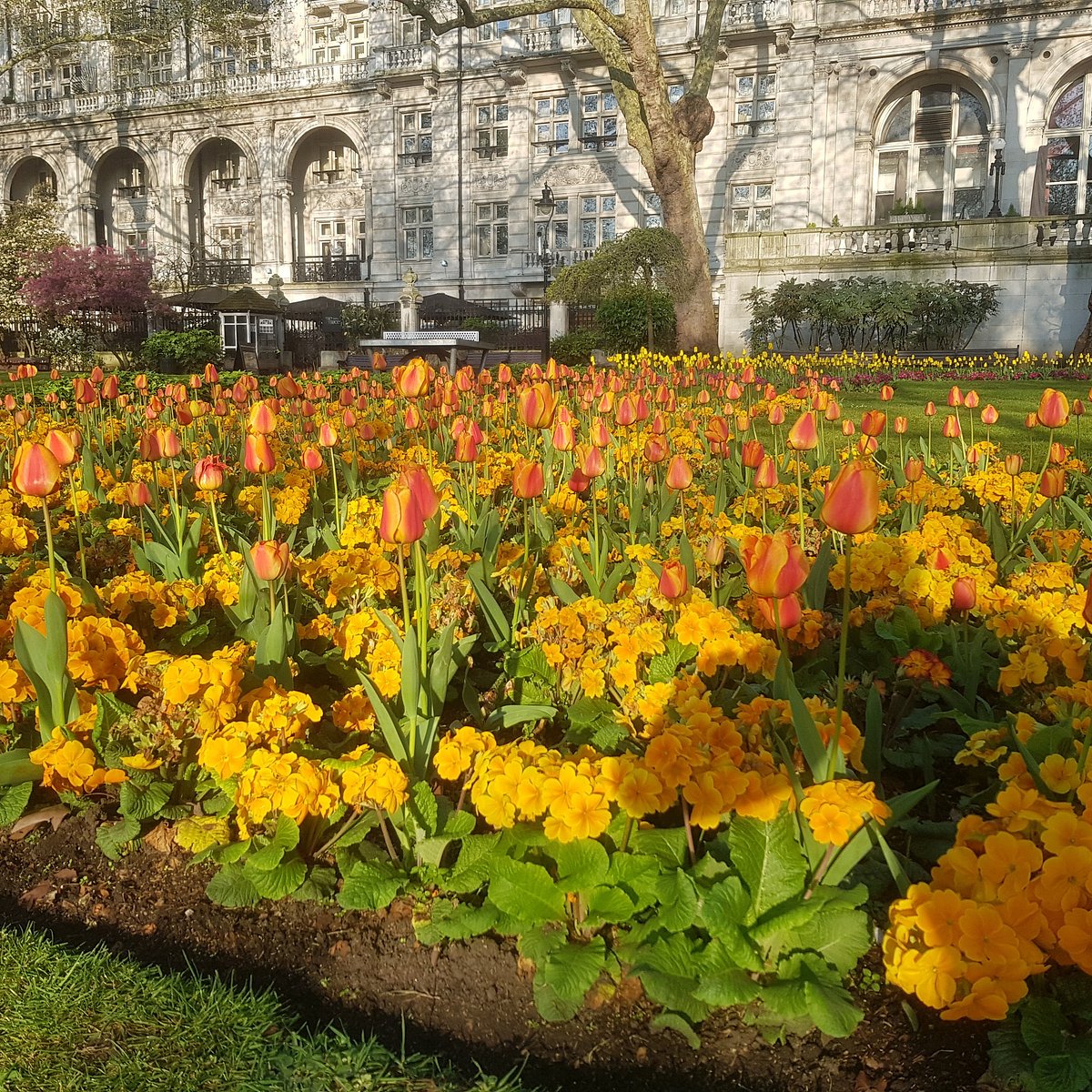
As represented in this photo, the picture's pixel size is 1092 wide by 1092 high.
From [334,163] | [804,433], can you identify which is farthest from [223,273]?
[804,433]

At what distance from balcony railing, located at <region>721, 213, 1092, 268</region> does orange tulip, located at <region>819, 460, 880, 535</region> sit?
2064 cm

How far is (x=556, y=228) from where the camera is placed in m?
29.0

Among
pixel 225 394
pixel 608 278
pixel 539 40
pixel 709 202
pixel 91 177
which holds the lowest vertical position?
pixel 225 394

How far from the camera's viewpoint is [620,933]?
5.03 feet

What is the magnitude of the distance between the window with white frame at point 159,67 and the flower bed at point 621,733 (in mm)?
39225

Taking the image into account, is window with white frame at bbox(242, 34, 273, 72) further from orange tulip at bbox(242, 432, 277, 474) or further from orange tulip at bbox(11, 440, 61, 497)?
orange tulip at bbox(11, 440, 61, 497)

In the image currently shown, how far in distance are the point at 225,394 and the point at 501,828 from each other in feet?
13.4

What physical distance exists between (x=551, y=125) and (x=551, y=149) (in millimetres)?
702

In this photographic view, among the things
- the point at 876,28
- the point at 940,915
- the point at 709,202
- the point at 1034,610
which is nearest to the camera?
the point at 940,915

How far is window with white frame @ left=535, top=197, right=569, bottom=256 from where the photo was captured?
28.7 m

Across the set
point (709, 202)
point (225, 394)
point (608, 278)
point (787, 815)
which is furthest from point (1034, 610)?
point (709, 202)

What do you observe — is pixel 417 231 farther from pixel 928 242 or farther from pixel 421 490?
pixel 421 490

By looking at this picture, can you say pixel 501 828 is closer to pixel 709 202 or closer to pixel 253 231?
pixel 709 202

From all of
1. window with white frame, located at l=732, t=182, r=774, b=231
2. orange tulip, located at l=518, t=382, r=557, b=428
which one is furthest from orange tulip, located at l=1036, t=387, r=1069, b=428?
window with white frame, located at l=732, t=182, r=774, b=231
